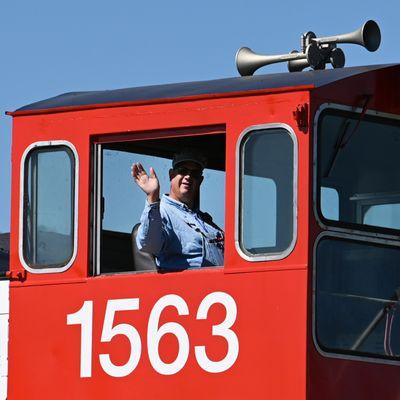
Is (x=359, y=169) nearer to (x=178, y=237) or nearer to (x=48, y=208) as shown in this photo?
(x=178, y=237)

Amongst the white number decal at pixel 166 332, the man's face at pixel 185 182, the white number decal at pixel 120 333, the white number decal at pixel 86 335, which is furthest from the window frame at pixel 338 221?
the white number decal at pixel 86 335

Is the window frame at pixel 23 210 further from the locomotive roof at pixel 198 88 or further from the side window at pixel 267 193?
the side window at pixel 267 193

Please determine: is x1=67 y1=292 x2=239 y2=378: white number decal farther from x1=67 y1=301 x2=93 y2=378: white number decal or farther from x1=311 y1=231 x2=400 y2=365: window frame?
x1=311 y1=231 x2=400 y2=365: window frame

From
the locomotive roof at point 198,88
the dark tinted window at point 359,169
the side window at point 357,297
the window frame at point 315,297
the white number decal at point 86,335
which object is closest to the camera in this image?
the window frame at point 315,297

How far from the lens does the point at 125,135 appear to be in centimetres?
1033

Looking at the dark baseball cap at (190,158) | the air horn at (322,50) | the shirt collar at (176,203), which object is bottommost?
the shirt collar at (176,203)

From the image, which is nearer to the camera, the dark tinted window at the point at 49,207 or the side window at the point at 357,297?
the side window at the point at 357,297

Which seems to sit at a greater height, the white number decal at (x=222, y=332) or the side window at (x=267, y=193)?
the side window at (x=267, y=193)

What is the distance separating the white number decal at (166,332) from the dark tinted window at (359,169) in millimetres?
1037

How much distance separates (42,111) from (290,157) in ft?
6.18

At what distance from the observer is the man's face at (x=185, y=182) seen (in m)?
10.4

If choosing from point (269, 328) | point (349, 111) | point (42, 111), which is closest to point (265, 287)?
point (269, 328)

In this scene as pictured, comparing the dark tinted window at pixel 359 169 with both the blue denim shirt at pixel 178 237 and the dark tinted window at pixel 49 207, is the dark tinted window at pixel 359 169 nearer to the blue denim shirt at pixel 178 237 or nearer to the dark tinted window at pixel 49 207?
the blue denim shirt at pixel 178 237

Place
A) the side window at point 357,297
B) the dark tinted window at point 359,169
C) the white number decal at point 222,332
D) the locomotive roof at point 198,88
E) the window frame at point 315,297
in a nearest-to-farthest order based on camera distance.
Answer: the window frame at point 315,297
the side window at point 357,297
the white number decal at point 222,332
the dark tinted window at point 359,169
the locomotive roof at point 198,88
